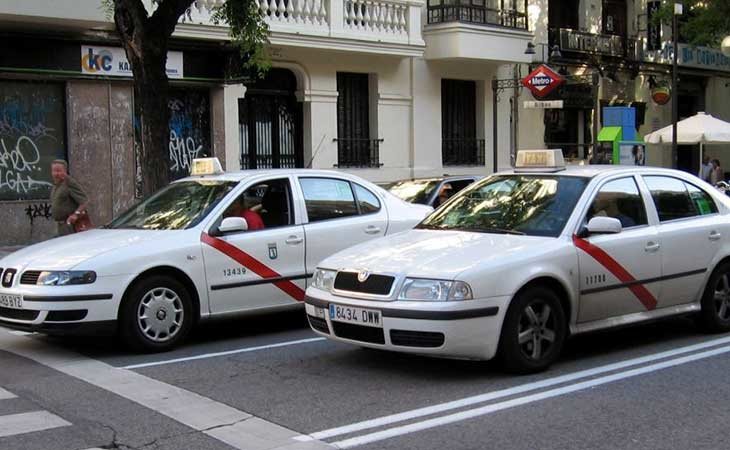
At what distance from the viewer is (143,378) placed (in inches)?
275

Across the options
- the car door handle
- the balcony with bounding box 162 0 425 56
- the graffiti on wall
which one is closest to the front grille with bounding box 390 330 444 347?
the car door handle

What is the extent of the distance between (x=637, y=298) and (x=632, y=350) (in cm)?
50

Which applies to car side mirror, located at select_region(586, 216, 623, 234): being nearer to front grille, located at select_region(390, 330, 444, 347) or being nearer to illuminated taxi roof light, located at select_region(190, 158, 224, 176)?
front grille, located at select_region(390, 330, 444, 347)

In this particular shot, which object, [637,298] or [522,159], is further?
[522,159]

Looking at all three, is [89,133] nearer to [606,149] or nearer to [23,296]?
[23,296]

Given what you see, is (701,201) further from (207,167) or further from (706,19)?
(706,19)

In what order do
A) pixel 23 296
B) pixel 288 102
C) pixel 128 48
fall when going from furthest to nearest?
1. pixel 288 102
2. pixel 128 48
3. pixel 23 296

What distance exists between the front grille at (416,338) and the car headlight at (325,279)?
77 centimetres

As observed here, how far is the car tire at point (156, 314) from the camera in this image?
767cm

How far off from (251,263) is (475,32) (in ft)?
48.5

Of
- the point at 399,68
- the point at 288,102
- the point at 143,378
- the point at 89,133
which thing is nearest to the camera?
the point at 143,378

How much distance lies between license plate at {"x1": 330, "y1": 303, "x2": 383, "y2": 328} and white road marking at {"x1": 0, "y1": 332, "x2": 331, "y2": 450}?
113cm

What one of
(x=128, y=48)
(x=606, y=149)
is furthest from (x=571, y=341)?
(x=606, y=149)

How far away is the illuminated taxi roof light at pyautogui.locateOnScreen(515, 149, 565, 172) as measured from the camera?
7957 mm
